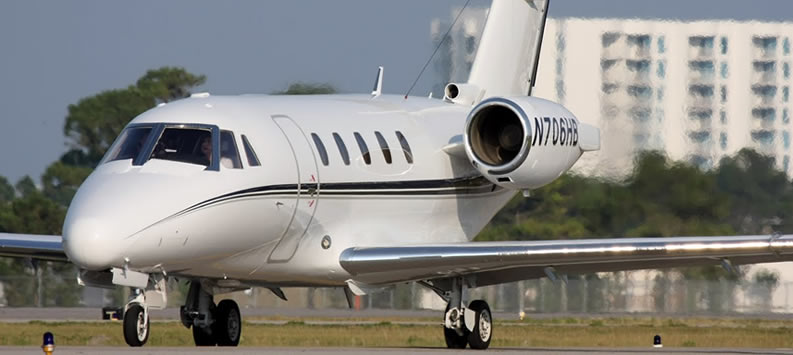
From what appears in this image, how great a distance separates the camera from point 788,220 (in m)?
33.4

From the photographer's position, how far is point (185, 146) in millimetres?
18625

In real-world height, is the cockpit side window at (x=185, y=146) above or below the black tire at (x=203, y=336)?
above

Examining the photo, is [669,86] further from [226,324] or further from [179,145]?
[179,145]

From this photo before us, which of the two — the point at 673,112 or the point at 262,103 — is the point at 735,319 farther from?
the point at 262,103

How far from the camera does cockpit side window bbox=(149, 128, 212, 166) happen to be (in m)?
18.4

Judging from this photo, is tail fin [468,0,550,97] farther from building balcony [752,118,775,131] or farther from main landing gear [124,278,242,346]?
building balcony [752,118,775,131]

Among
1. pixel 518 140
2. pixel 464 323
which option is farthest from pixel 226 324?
pixel 518 140

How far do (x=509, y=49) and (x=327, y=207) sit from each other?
6.88 m

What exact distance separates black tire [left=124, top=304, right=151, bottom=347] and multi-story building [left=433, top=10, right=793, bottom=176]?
47.6 feet

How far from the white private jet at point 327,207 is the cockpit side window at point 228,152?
0.7 inches

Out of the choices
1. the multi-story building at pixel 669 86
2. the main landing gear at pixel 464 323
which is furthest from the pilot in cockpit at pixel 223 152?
the multi-story building at pixel 669 86

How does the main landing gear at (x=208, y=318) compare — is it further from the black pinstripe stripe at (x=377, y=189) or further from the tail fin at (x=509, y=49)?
the tail fin at (x=509, y=49)

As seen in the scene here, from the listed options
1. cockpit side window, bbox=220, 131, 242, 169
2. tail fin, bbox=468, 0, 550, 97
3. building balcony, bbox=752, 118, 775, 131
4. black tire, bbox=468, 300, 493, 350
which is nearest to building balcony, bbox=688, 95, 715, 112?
building balcony, bbox=752, 118, 775, 131

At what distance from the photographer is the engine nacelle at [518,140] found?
861 inches
